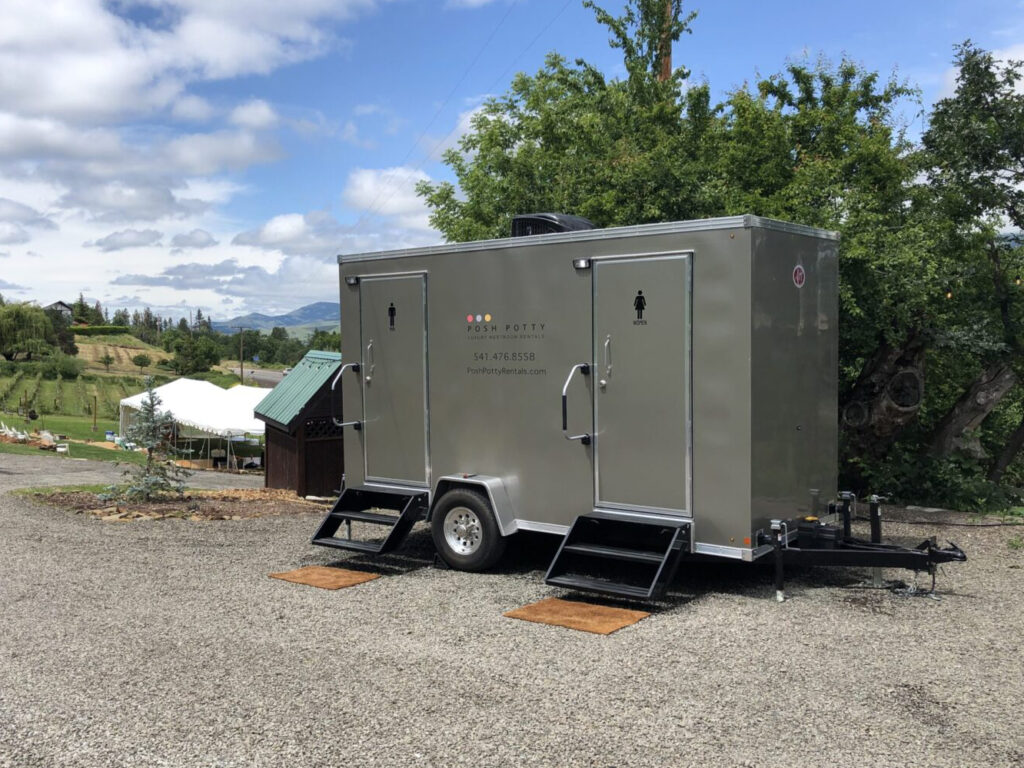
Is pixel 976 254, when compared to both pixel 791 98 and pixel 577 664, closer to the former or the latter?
pixel 791 98

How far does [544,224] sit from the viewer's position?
8852 mm

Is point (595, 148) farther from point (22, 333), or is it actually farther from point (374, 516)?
point (22, 333)

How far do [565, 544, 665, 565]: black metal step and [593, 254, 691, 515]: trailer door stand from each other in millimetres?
362

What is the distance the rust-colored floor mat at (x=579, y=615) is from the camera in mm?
6552

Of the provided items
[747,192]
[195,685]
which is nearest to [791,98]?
[747,192]

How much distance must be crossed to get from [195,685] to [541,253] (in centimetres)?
449

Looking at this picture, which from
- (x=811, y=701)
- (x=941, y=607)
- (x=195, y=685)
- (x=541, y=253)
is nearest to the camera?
(x=811, y=701)

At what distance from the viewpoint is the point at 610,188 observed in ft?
45.9

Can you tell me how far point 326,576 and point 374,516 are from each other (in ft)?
2.99

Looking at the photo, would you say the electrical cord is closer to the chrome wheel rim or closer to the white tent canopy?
the chrome wheel rim

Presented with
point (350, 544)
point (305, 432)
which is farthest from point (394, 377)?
point (305, 432)

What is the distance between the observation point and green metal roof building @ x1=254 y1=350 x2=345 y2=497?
56.9 ft

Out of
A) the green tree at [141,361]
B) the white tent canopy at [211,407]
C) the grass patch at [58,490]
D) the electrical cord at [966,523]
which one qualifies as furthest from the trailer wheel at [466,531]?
the green tree at [141,361]

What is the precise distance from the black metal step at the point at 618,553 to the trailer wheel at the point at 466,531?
877mm
